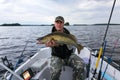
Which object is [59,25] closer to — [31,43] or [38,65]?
[38,65]

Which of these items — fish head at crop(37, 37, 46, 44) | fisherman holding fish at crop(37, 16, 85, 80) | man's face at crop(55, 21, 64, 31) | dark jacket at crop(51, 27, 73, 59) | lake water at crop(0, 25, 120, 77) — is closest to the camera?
fish head at crop(37, 37, 46, 44)

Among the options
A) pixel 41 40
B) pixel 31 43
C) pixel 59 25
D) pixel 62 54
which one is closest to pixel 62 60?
pixel 62 54

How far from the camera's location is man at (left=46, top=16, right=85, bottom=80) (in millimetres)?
5715

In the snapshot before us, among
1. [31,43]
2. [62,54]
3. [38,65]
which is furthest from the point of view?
[31,43]

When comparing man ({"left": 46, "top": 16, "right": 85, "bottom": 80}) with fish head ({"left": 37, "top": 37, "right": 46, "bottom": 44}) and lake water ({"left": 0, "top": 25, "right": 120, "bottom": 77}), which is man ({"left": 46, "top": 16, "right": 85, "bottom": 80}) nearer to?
fish head ({"left": 37, "top": 37, "right": 46, "bottom": 44})

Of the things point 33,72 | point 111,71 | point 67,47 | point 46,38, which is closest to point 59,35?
point 46,38

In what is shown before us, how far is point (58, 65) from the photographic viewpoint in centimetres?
583

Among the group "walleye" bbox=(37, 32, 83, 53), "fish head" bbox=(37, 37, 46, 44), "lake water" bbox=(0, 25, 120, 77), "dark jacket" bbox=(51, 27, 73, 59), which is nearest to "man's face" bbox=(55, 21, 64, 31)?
"dark jacket" bbox=(51, 27, 73, 59)

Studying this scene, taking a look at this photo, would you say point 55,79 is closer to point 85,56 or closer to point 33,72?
point 33,72

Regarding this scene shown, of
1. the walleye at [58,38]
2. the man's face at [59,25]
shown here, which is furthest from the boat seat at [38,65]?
the walleye at [58,38]

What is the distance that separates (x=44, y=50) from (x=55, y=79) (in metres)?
2.77

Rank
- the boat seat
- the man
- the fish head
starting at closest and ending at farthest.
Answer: the fish head, the man, the boat seat

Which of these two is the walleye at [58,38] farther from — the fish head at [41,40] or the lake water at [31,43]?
the lake water at [31,43]

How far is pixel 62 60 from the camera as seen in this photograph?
6012 mm
